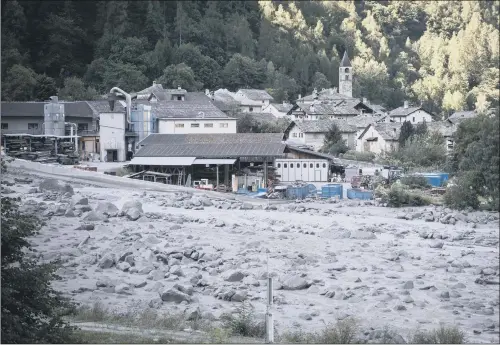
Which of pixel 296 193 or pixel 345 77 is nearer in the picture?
pixel 296 193

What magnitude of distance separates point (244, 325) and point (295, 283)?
128 centimetres

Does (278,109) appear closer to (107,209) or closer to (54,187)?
(54,187)

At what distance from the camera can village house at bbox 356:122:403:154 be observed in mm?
15641

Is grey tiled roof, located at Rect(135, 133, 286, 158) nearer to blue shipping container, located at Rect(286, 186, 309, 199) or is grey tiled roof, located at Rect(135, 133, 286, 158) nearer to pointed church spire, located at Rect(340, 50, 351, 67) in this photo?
blue shipping container, located at Rect(286, 186, 309, 199)

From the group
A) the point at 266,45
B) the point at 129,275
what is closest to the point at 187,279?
the point at 129,275

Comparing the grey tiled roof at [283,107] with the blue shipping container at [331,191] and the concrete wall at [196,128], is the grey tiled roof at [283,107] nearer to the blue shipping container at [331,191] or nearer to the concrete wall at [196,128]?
the concrete wall at [196,128]

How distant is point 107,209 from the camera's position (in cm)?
817

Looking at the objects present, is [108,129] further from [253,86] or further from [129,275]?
[253,86]

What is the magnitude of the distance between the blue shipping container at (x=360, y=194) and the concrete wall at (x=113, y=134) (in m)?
3.84


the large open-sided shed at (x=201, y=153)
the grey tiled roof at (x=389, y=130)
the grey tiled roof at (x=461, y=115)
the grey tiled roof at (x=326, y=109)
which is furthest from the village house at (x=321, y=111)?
the grey tiled roof at (x=461, y=115)

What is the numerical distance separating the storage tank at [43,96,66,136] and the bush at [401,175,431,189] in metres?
5.51

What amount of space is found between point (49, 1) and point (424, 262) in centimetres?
577

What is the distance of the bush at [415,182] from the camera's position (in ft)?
36.3

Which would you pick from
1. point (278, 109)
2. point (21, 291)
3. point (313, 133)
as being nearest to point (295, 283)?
point (21, 291)
